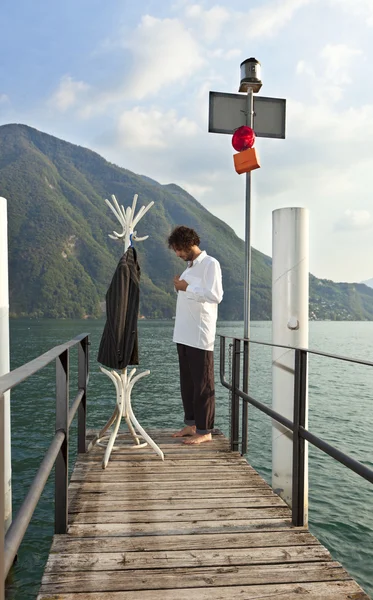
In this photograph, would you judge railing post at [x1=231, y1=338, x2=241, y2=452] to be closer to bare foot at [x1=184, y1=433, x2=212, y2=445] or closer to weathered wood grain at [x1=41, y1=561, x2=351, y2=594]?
bare foot at [x1=184, y1=433, x2=212, y2=445]

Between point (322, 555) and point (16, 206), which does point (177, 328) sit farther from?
point (16, 206)

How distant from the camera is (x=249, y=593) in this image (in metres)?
1.81

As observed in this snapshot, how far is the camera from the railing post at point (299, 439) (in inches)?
95.7

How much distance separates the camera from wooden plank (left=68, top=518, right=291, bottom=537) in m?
2.32

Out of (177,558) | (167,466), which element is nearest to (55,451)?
(177,558)

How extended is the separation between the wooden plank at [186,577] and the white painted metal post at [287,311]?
1133 millimetres

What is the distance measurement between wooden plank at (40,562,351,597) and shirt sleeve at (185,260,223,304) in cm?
194

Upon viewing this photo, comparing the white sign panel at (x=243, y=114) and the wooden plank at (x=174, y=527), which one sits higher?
the white sign panel at (x=243, y=114)

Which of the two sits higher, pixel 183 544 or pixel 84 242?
pixel 84 242

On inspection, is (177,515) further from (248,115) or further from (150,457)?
(248,115)

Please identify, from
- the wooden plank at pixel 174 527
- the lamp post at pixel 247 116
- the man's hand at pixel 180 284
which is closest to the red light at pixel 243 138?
the lamp post at pixel 247 116

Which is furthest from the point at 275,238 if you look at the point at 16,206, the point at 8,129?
the point at 8,129

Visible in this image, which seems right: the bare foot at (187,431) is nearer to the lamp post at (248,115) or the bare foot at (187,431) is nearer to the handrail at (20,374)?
the lamp post at (248,115)

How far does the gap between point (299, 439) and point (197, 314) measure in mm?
1468
